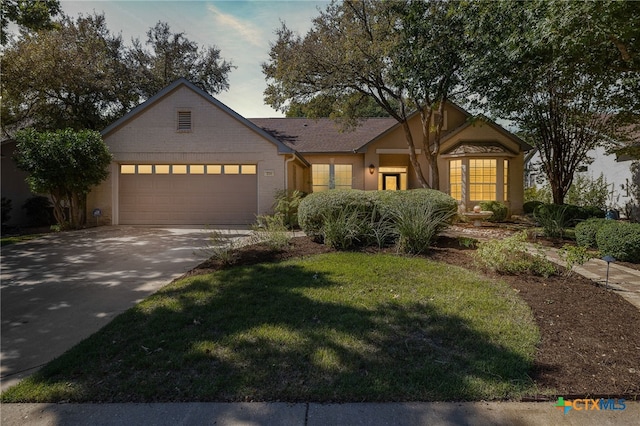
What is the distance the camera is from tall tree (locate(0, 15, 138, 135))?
1379cm

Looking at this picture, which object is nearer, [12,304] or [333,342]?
[333,342]

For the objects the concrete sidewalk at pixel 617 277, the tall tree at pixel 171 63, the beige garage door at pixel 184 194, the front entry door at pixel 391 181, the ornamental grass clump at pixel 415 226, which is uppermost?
the tall tree at pixel 171 63

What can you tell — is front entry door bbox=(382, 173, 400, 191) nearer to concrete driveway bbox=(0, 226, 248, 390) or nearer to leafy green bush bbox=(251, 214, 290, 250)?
concrete driveway bbox=(0, 226, 248, 390)

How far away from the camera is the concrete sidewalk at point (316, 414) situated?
2400mm

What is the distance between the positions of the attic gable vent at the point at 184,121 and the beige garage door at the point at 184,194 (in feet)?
4.82

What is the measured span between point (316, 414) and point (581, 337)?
2923 millimetres

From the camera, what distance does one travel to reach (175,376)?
2.90 m

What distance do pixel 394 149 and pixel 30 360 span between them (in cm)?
1568

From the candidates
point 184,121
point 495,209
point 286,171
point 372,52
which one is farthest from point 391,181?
point 184,121

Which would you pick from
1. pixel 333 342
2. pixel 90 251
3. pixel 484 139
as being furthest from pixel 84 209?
pixel 484 139

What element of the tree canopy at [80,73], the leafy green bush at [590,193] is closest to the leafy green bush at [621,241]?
the leafy green bush at [590,193]

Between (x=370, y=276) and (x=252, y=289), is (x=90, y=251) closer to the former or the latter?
(x=252, y=289)

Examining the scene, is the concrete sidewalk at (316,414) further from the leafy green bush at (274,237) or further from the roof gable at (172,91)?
the roof gable at (172,91)

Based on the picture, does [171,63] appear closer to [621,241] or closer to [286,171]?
[286,171]
